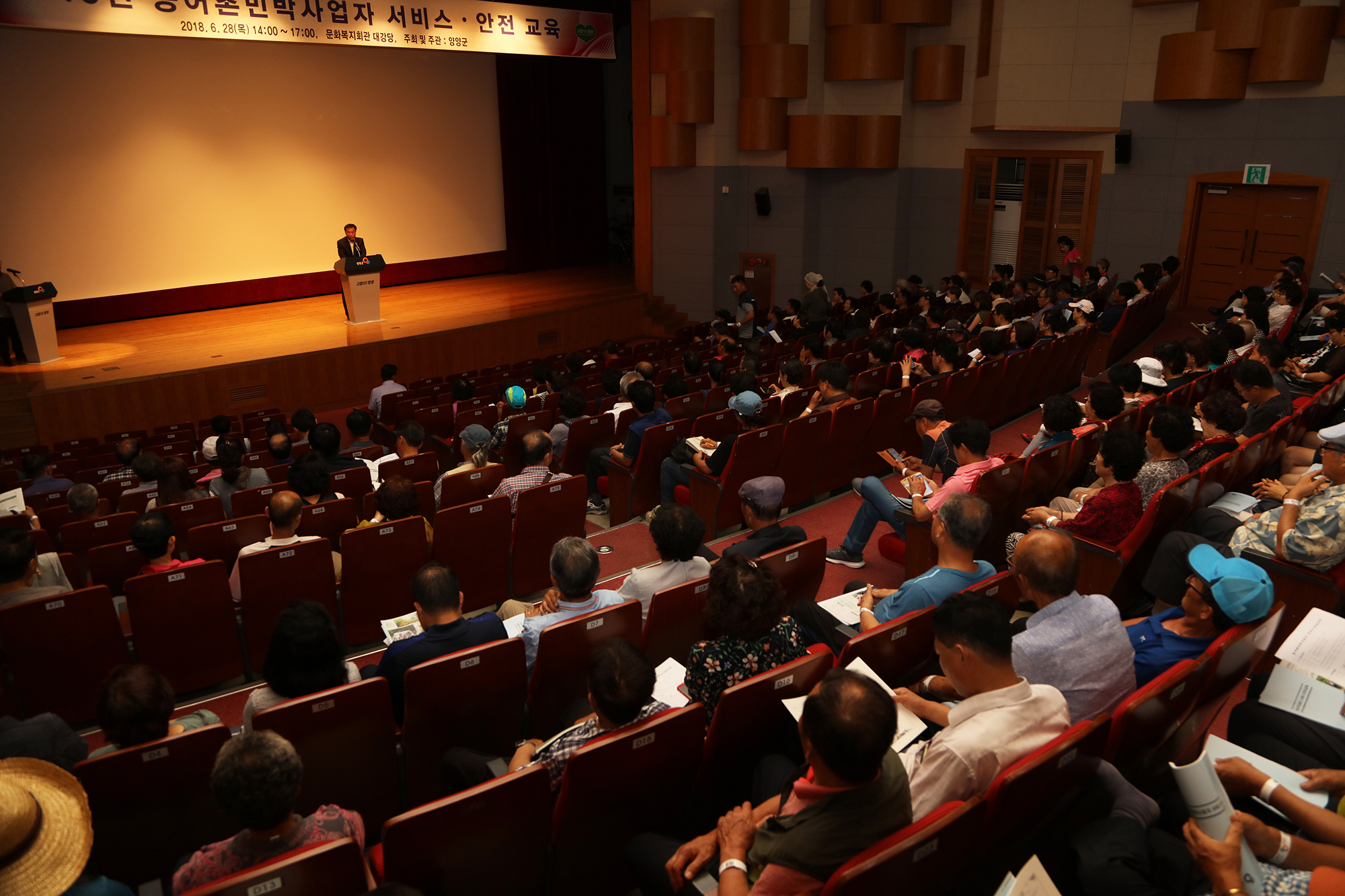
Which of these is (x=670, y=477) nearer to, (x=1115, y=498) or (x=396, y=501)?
(x=396, y=501)

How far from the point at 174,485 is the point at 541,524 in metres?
2.36

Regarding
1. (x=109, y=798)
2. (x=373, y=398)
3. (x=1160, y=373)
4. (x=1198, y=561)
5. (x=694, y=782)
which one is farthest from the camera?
(x=373, y=398)

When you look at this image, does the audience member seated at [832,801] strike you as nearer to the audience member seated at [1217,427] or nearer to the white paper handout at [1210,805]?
the white paper handout at [1210,805]

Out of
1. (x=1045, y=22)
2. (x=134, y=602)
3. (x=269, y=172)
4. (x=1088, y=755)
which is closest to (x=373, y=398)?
(x=134, y=602)

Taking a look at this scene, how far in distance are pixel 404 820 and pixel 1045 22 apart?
12.7 meters

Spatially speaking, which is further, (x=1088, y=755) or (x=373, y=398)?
(x=373, y=398)

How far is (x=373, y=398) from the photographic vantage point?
8.71 m

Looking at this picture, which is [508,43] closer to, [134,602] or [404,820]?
[134,602]

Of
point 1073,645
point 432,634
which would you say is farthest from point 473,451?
point 1073,645

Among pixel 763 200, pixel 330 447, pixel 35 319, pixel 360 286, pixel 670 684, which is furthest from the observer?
pixel 763 200

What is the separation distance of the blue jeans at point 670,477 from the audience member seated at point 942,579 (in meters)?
2.24

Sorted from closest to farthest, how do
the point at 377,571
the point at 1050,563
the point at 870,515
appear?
the point at 1050,563
the point at 377,571
the point at 870,515

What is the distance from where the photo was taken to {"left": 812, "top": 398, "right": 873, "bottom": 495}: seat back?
573cm

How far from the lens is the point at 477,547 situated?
14.9 ft
